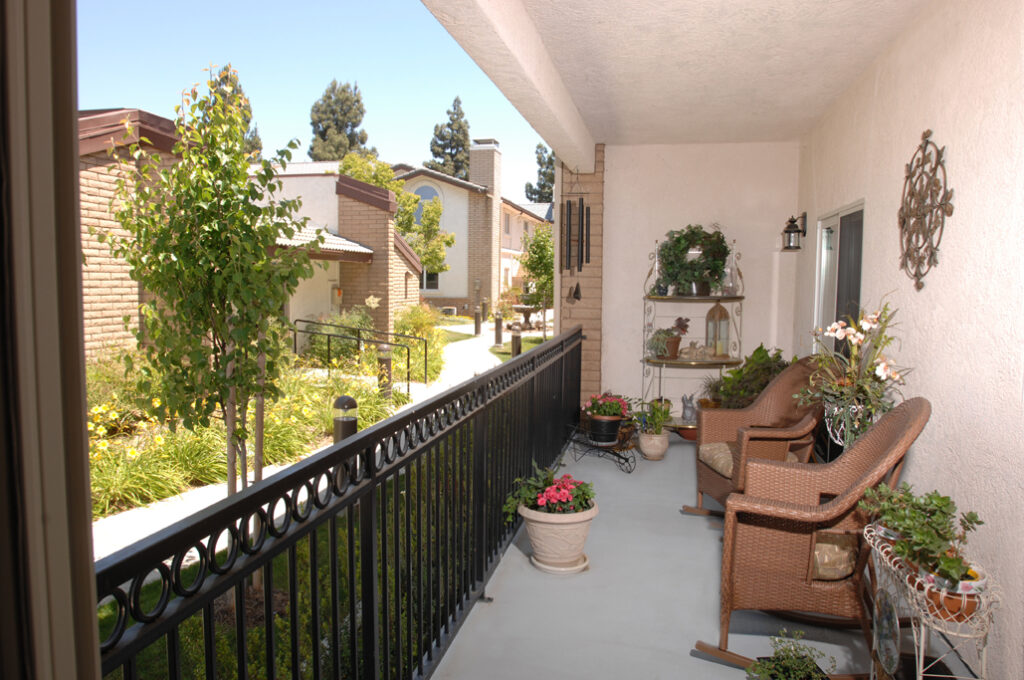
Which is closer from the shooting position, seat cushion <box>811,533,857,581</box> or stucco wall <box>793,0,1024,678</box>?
stucco wall <box>793,0,1024,678</box>

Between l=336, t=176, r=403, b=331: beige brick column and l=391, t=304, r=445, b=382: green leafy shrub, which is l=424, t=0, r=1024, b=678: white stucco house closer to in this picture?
l=391, t=304, r=445, b=382: green leafy shrub

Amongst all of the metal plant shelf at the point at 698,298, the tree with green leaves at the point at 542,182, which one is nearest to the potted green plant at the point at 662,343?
the metal plant shelf at the point at 698,298

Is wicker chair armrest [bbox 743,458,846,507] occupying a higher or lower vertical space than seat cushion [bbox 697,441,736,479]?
higher

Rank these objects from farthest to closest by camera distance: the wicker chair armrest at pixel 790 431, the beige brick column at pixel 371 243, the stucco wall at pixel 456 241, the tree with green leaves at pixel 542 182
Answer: the tree with green leaves at pixel 542 182 → the stucco wall at pixel 456 241 → the beige brick column at pixel 371 243 → the wicker chair armrest at pixel 790 431

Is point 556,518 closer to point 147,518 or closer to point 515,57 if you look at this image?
point 515,57

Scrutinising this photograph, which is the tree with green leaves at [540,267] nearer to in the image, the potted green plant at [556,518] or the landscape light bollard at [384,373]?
the landscape light bollard at [384,373]

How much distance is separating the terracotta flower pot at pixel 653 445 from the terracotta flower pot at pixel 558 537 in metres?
2.24

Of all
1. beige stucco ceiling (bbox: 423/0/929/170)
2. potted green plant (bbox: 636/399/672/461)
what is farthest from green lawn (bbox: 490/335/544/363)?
beige stucco ceiling (bbox: 423/0/929/170)

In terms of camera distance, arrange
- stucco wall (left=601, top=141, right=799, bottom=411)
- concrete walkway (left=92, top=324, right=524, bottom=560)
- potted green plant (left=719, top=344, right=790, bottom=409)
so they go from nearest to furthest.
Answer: concrete walkway (left=92, top=324, right=524, bottom=560) → potted green plant (left=719, top=344, right=790, bottom=409) → stucco wall (left=601, top=141, right=799, bottom=411)

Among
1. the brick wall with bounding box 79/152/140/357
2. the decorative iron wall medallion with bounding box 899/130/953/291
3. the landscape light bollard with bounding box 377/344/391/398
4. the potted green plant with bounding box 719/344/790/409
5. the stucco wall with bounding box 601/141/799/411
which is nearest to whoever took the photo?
the decorative iron wall medallion with bounding box 899/130/953/291

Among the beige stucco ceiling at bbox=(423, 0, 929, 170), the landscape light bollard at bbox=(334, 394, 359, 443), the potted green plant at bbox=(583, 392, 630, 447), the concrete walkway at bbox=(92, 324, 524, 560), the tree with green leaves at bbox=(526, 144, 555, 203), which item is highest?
the tree with green leaves at bbox=(526, 144, 555, 203)

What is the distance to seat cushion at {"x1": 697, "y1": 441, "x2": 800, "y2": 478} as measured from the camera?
11.9 feet

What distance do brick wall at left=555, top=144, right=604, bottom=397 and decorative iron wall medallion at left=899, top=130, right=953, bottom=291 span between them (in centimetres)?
318

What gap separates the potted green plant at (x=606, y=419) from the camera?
531cm
